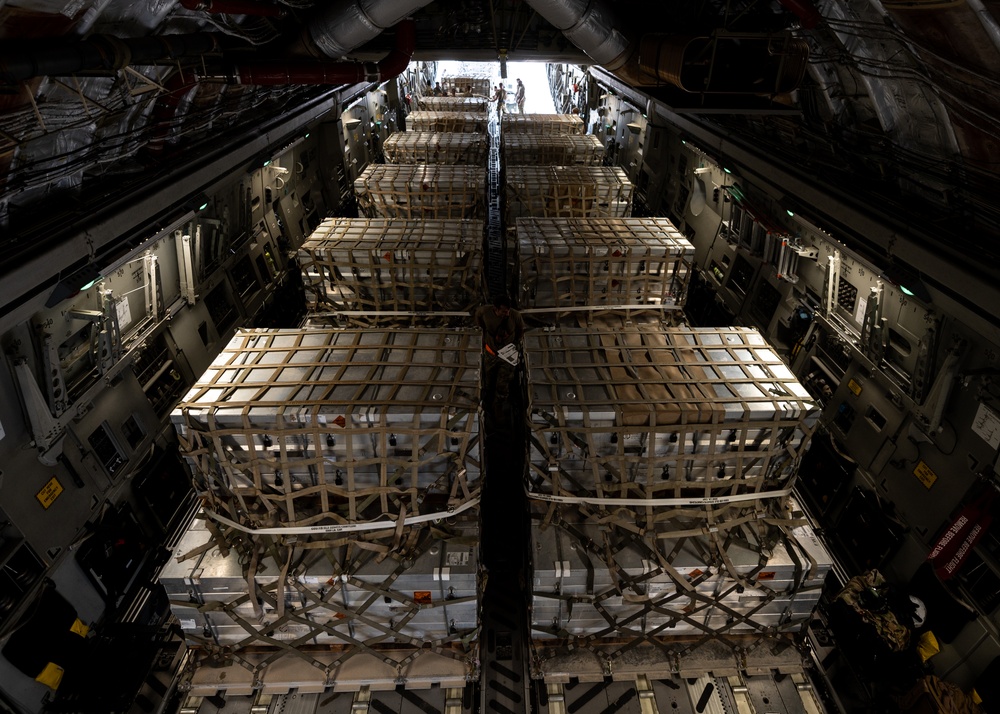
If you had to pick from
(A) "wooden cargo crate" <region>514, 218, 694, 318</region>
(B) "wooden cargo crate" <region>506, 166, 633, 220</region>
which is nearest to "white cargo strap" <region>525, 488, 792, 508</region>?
(A) "wooden cargo crate" <region>514, 218, 694, 318</region>

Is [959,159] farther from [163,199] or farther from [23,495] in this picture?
[23,495]

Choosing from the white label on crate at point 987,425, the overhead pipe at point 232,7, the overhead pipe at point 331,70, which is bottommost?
the white label on crate at point 987,425

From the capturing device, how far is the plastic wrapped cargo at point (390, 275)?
22.0ft

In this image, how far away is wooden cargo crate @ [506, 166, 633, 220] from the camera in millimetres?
9031

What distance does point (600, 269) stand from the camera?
22.4 feet

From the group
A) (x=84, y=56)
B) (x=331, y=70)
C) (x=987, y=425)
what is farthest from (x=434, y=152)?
(x=987, y=425)

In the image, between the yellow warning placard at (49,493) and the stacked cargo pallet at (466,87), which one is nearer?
the yellow warning placard at (49,493)

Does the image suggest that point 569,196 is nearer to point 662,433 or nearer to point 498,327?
point 498,327

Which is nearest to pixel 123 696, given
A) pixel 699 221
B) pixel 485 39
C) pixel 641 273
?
pixel 641 273

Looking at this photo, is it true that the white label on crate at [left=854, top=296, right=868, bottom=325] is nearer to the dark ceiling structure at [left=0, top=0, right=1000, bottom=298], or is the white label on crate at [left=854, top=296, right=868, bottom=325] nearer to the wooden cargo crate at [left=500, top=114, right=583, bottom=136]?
the dark ceiling structure at [left=0, top=0, right=1000, bottom=298]

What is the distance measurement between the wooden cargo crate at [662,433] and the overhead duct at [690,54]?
3.50 meters

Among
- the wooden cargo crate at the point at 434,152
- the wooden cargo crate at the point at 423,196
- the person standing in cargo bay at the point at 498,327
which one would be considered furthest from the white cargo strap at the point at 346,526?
the wooden cargo crate at the point at 434,152

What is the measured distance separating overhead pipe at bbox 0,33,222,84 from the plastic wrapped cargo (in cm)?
241

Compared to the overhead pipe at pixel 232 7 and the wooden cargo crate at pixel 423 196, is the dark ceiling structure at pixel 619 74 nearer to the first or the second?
the overhead pipe at pixel 232 7
